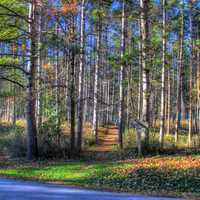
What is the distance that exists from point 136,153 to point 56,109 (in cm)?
454

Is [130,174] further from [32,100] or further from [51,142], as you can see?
[32,100]

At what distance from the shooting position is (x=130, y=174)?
1675 cm

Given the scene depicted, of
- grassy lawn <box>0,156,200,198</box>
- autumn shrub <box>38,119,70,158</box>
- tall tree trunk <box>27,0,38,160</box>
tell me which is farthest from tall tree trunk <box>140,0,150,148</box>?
tall tree trunk <box>27,0,38,160</box>

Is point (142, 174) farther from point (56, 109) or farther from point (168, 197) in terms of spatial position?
point (56, 109)

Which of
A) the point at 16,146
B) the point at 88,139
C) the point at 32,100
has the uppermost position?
the point at 32,100

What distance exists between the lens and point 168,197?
→ 1234cm

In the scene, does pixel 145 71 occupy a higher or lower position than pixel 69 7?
lower

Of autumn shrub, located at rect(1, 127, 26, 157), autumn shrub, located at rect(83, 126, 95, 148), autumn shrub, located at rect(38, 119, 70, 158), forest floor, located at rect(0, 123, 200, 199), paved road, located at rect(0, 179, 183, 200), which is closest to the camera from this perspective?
paved road, located at rect(0, 179, 183, 200)

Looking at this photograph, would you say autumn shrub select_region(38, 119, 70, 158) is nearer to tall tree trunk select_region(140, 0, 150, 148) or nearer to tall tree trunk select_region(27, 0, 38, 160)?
tall tree trunk select_region(27, 0, 38, 160)

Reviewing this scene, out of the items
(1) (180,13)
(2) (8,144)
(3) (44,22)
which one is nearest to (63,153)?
(2) (8,144)

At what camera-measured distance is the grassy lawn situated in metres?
14.9

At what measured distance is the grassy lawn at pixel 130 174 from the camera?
14946 mm

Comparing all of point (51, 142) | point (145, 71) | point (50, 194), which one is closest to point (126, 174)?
point (50, 194)

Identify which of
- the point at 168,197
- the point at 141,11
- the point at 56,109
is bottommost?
the point at 168,197
